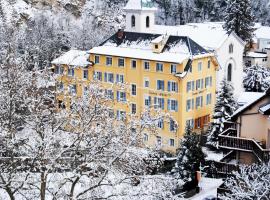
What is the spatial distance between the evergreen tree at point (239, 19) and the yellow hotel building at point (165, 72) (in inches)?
972

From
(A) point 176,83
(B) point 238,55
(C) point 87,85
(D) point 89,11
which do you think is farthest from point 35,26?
(C) point 87,85

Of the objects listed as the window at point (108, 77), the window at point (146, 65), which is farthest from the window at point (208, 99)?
the window at point (108, 77)

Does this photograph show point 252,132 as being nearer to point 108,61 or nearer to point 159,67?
point 159,67

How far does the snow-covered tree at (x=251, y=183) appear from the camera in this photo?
21734 mm

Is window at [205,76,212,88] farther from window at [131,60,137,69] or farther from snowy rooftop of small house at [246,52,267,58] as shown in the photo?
snowy rooftop of small house at [246,52,267,58]

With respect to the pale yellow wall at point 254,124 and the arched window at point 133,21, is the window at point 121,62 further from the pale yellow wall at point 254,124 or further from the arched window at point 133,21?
the pale yellow wall at point 254,124

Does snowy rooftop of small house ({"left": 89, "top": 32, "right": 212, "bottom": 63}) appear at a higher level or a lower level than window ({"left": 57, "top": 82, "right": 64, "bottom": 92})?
lower

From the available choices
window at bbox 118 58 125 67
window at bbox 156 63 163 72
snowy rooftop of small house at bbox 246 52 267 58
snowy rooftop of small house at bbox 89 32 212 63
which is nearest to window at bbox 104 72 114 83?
window at bbox 118 58 125 67

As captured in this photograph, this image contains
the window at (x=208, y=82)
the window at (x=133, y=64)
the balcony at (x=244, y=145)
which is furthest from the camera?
the window at (x=208, y=82)

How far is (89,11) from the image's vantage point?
8819 cm

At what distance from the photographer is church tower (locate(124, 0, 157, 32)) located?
55906 mm

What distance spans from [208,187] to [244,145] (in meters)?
11.2

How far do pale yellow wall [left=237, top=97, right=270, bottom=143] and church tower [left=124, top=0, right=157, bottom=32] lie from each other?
107ft

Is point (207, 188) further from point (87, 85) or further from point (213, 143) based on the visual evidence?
point (87, 85)
